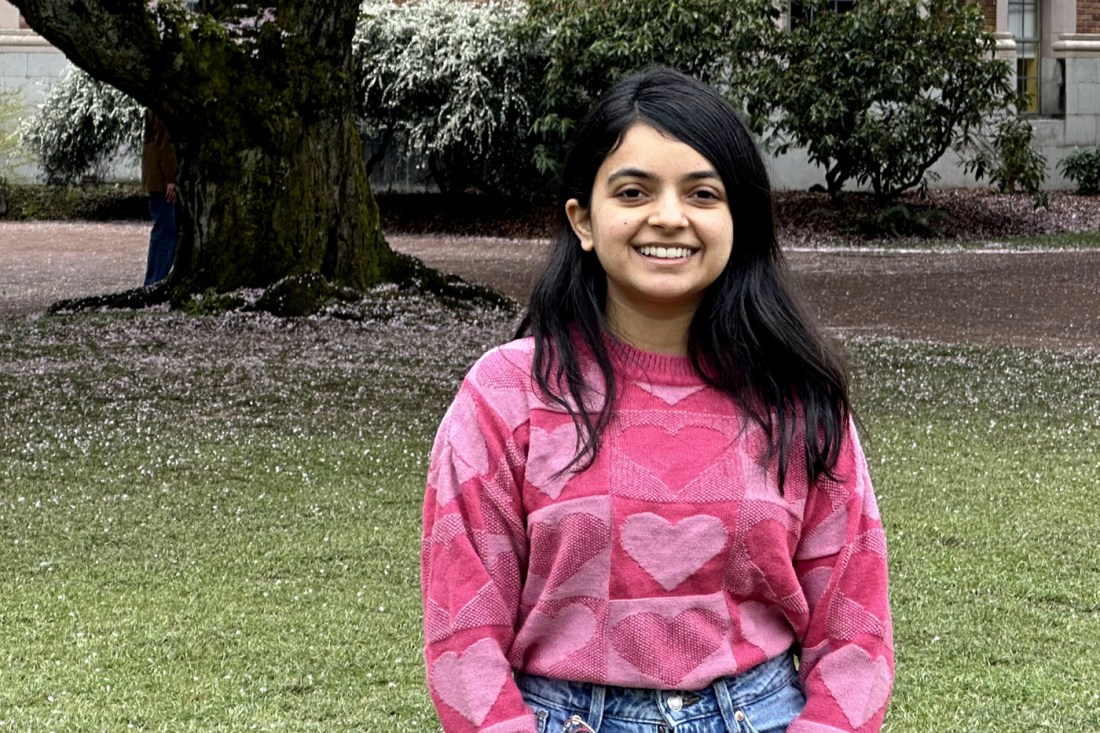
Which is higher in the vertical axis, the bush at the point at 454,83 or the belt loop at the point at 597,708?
the bush at the point at 454,83

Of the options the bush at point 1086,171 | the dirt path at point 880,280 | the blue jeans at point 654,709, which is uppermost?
the blue jeans at point 654,709

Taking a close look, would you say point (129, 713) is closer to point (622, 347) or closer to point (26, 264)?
point (622, 347)

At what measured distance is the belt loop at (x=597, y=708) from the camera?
2193 millimetres

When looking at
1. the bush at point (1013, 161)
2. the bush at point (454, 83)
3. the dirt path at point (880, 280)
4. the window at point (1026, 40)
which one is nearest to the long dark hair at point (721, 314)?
the dirt path at point (880, 280)

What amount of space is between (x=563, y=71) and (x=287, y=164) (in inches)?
434

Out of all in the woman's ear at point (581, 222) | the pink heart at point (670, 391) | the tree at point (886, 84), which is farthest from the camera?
the tree at point (886, 84)

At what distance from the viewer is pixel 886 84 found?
883 inches

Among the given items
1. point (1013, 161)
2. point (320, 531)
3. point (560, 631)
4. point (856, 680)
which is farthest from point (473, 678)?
point (1013, 161)

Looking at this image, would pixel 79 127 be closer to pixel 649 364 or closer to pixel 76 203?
pixel 76 203

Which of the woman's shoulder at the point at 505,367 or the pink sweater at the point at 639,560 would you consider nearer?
the pink sweater at the point at 639,560

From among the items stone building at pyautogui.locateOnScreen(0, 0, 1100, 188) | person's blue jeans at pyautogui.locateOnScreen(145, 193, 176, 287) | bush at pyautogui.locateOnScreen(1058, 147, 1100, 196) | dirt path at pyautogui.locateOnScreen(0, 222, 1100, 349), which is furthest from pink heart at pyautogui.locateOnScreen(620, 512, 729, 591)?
bush at pyautogui.locateOnScreen(1058, 147, 1100, 196)

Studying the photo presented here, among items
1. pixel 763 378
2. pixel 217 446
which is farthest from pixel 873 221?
pixel 763 378

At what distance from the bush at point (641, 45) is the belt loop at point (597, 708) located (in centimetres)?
2073

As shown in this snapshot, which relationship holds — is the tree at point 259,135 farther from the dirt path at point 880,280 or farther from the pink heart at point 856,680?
the pink heart at point 856,680
